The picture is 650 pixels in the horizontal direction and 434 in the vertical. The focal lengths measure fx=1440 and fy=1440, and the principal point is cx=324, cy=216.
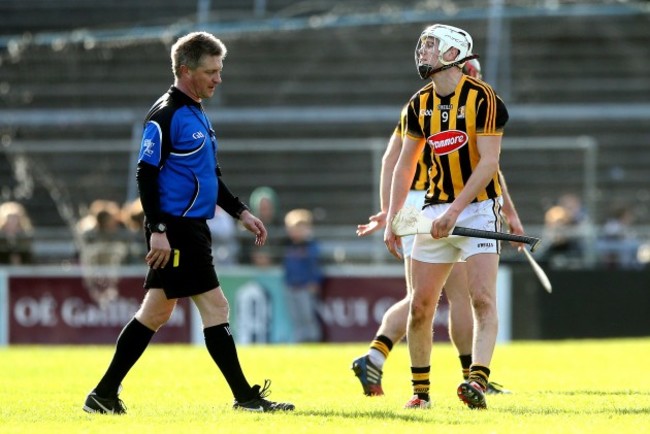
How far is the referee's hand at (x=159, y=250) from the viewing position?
23.5ft

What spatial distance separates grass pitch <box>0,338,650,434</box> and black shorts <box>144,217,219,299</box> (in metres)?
0.65

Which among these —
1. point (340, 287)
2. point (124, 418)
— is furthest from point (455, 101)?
point (340, 287)

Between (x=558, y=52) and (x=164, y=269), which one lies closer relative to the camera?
(x=164, y=269)

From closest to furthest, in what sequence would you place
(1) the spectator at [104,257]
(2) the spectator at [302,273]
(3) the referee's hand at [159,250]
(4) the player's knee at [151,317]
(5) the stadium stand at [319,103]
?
(3) the referee's hand at [159,250] < (4) the player's knee at [151,317] < (2) the spectator at [302,273] < (1) the spectator at [104,257] < (5) the stadium stand at [319,103]

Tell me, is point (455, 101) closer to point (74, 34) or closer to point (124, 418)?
point (124, 418)

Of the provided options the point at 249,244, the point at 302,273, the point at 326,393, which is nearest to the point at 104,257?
the point at 249,244

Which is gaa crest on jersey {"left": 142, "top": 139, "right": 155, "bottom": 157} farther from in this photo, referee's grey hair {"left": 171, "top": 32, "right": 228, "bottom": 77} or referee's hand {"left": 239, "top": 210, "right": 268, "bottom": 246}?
referee's hand {"left": 239, "top": 210, "right": 268, "bottom": 246}

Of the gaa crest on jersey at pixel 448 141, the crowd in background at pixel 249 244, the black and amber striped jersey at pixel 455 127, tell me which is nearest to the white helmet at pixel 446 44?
the black and amber striped jersey at pixel 455 127

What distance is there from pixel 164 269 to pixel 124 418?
0.78 m

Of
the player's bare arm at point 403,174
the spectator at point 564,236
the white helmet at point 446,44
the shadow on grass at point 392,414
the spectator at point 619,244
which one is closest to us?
the shadow on grass at point 392,414

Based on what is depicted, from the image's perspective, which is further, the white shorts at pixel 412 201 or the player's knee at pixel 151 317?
the white shorts at pixel 412 201

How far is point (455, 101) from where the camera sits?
7.57 m

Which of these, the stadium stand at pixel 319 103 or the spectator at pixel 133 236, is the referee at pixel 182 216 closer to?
the spectator at pixel 133 236

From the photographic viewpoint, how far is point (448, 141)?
301 inches
